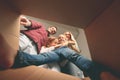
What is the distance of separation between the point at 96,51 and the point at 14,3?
375 mm

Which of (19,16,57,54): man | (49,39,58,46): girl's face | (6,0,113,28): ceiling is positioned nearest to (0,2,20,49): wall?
(6,0,113,28): ceiling

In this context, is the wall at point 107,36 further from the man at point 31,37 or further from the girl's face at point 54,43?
the girl's face at point 54,43

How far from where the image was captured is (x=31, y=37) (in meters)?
1.18

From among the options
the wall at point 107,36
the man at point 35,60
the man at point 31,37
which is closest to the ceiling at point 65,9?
the wall at point 107,36

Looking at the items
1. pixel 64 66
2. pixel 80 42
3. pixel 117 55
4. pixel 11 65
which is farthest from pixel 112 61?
pixel 80 42

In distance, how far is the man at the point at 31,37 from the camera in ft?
3.54

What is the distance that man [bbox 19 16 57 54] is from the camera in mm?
1079

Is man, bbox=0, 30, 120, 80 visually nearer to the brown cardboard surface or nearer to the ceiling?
the brown cardboard surface

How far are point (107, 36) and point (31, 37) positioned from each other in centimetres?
62

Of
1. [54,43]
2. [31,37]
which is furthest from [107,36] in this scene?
[54,43]

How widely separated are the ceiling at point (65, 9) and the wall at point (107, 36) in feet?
0.08

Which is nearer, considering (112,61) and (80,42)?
(112,61)

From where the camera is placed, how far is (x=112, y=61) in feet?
2.25

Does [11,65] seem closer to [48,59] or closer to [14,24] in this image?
[14,24]
